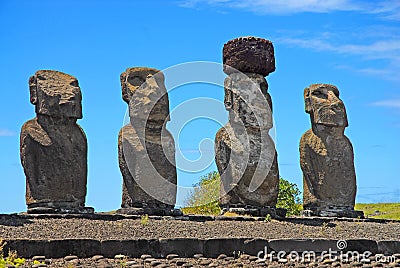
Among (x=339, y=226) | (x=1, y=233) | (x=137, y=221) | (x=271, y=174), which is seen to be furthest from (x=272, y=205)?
(x=1, y=233)

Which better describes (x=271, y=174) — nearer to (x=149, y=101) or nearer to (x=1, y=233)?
(x=149, y=101)

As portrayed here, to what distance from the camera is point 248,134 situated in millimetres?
17328

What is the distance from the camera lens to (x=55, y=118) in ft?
51.1

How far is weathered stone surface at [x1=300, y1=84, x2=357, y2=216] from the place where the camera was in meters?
19.0

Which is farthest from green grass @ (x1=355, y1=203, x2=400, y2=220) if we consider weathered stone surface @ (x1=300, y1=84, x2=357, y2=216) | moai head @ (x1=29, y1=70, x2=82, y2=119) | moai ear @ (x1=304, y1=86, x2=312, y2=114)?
moai head @ (x1=29, y1=70, x2=82, y2=119)

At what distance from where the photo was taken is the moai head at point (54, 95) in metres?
15.3

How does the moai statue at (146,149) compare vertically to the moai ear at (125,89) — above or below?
below

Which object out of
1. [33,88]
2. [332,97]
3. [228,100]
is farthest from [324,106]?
[33,88]

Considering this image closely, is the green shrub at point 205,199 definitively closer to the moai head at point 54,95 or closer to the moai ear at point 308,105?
the moai ear at point 308,105

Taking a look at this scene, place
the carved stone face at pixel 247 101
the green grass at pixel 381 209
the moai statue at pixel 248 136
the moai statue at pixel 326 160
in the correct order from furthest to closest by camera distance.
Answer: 1. the green grass at pixel 381 209
2. the moai statue at pixel 326 160
3. the carved stone face at pixel 247 101
4. the moai statue at pixel 248 136

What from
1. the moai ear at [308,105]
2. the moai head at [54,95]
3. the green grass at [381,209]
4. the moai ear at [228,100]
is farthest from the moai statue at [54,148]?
the green grass at [381,209]

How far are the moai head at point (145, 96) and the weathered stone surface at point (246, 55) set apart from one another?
1820mm

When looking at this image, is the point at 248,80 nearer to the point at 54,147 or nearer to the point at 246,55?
the point at 246,55

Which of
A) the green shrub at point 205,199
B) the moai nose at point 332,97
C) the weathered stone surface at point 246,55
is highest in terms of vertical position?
the weathered stone surface at point 246,55
